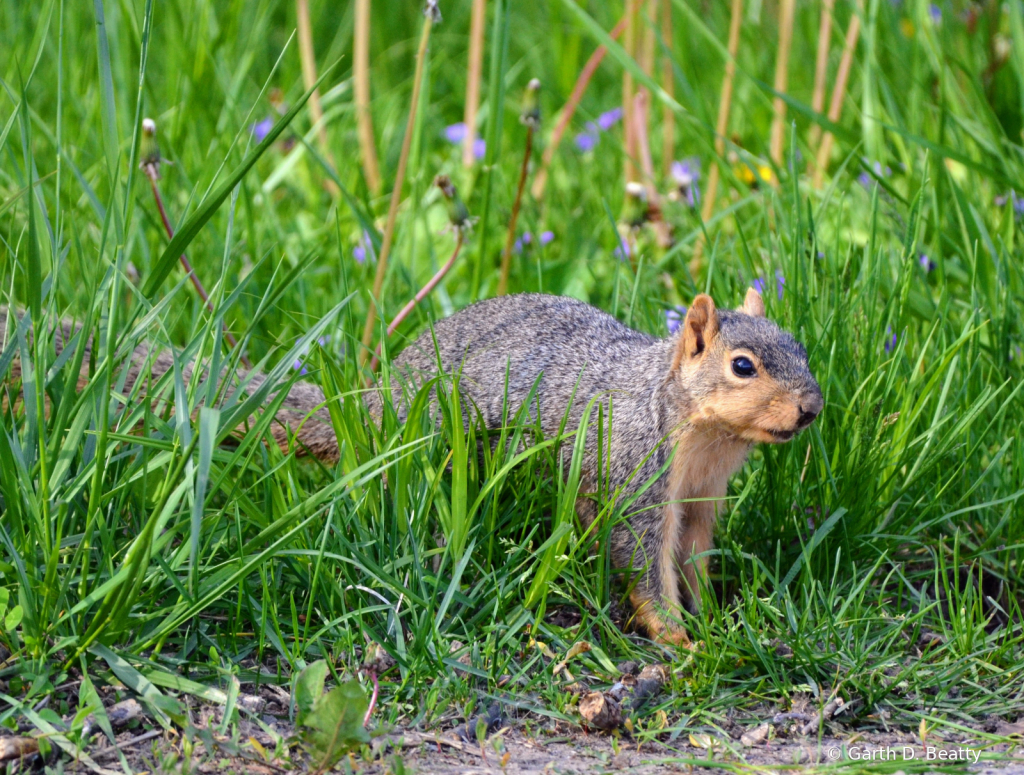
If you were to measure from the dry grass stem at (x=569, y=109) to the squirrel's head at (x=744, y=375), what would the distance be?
1.49m

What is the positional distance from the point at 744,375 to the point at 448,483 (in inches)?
30.1

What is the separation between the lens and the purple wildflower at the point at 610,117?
18.6ft

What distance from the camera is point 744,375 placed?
8.84ft

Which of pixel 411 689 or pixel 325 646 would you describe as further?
pixel 325 646

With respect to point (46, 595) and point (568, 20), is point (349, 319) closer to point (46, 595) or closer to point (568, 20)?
point (46, 595)

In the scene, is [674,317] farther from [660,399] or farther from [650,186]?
[650,186]

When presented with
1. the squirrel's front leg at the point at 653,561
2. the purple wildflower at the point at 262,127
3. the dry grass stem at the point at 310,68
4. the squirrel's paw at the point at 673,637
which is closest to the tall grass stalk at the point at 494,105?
the dry grass stem at the point at 310,68

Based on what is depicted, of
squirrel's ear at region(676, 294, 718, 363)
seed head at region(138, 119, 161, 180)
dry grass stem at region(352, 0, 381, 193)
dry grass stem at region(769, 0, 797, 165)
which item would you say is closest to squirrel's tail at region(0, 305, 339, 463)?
seed head at region(138, 119, 161, 180)

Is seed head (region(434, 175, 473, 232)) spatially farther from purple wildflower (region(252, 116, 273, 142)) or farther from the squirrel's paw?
purple wildflower (region(252, 116, 273, 142))

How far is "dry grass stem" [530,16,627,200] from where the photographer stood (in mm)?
4211

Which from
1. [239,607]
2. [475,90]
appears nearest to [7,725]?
[239,607]

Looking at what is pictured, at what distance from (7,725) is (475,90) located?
3.47m

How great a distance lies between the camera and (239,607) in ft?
7.24

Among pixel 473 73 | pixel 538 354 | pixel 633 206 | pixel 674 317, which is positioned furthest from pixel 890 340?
pixel 473 73
